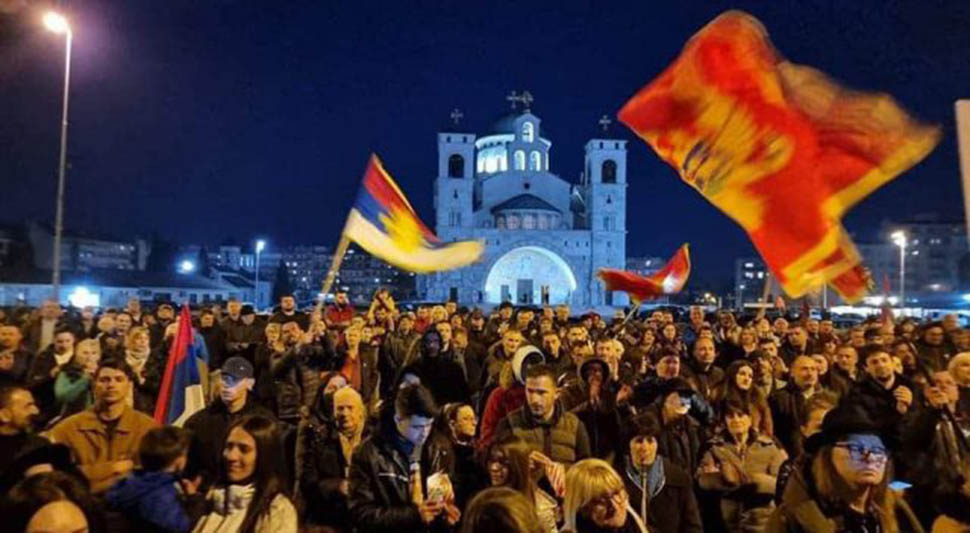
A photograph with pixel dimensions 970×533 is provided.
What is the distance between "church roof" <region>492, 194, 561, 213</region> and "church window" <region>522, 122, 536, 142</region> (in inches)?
381

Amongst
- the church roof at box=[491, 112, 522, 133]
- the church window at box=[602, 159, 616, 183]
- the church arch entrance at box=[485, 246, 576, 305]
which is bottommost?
the church arch entrance at box=[485, 246, 576, 305]

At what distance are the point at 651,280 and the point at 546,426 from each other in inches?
391

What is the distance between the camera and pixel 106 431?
4.61 m

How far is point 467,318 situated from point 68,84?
9.59m

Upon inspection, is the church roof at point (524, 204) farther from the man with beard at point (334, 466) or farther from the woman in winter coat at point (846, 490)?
the woman in winter coat at point (846, 490)

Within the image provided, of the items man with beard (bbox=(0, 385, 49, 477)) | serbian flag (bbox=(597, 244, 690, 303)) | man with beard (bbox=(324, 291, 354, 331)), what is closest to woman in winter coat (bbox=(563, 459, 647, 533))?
man with beard (bbox=(0, 385, 49, 477))

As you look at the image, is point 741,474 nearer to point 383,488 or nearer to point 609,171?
point 383,488

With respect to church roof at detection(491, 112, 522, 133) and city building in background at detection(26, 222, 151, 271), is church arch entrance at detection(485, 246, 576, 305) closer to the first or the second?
church roof at detection(491, 112, 522, 133)

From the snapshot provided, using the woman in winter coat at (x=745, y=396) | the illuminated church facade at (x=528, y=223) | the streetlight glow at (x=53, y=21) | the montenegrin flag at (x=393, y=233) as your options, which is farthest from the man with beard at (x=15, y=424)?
the illuminated church facade at (x=528, y=223)

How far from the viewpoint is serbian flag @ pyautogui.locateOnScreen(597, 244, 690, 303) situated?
46.6 ft

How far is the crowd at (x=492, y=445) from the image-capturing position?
3.29 meters

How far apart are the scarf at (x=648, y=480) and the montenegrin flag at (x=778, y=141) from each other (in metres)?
2.91

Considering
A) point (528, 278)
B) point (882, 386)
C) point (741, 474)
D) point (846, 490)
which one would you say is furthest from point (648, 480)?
point (528, 278)

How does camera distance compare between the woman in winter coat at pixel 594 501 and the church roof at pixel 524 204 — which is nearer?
the woman in winter coat at pixel 594 501
